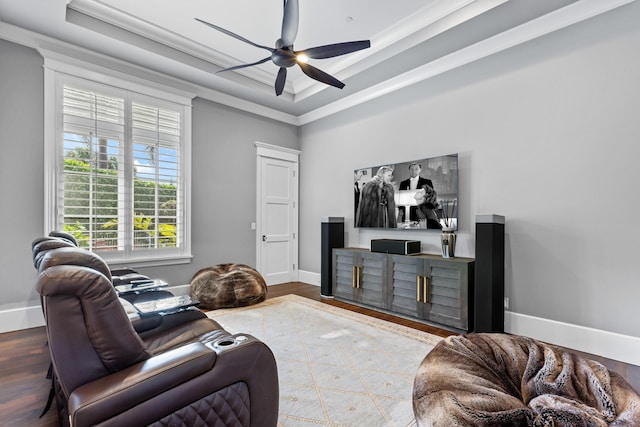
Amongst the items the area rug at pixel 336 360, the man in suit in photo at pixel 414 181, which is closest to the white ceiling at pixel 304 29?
the man in suit in photo at pixel 414 181

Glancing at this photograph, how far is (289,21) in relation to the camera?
2742mm

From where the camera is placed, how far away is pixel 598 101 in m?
3.00

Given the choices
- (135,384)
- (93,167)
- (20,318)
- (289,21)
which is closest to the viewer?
(135,384)

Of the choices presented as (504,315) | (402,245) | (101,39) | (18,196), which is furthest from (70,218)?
(504,315)

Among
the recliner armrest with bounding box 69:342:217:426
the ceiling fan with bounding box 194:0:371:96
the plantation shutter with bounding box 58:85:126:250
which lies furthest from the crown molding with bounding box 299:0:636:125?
the recliner armrest with bounding box 69:342:217:426

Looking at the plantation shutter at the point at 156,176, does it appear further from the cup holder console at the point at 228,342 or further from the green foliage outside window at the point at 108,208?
the cup holder console at the point at 228,342

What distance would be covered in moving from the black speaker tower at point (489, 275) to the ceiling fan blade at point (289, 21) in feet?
8.39

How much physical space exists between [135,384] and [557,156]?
3891 mm

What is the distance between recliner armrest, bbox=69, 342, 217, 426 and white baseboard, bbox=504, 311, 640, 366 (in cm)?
335

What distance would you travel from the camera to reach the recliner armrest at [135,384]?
1090 mm

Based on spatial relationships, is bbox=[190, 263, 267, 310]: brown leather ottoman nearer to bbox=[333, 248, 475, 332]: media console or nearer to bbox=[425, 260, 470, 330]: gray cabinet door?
bbox=[333, 248, 475, 332]: media console

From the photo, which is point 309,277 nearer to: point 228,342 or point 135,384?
point 228,342

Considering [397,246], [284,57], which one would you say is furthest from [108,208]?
[397,246]

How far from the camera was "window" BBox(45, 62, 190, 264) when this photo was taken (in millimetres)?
3729
